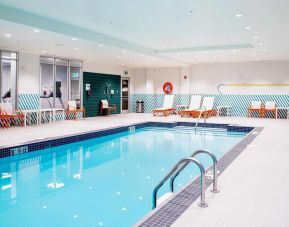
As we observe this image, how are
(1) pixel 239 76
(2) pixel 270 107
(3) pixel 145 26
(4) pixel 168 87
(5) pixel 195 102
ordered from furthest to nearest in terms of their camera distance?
Result: (4) pixel 168 87 → (5) pixel 195 102 → (1) pixel 239 76 → (2) pixel 270 107 → (3) pixel 145 26

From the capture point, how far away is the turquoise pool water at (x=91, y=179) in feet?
12.6

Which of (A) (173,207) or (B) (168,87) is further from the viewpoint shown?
(B) (168,87)

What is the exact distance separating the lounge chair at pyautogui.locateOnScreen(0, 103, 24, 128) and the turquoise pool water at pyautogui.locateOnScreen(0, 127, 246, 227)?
3129 millimetres

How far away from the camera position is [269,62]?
14.7 metres

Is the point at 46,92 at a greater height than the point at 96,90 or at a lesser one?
lesser

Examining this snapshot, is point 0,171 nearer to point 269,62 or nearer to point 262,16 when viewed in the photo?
point 262,16

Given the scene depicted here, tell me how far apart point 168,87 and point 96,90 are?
4.18 meters

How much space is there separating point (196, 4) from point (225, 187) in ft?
12.2

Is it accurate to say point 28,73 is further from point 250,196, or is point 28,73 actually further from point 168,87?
point 250,196

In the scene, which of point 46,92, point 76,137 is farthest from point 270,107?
point 46,92

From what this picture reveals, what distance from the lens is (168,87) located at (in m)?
17.3

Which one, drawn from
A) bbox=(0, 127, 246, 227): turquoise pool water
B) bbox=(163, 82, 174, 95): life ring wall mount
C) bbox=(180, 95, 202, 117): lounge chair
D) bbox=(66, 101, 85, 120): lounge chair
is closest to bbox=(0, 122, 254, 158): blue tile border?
bbox=(0, 127, 246, 227): turquoise pool water

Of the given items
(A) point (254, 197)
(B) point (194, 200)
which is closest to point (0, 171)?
(B) point (194, 200)

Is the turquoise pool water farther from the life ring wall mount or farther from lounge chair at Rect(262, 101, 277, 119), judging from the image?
the life ring wall mount
